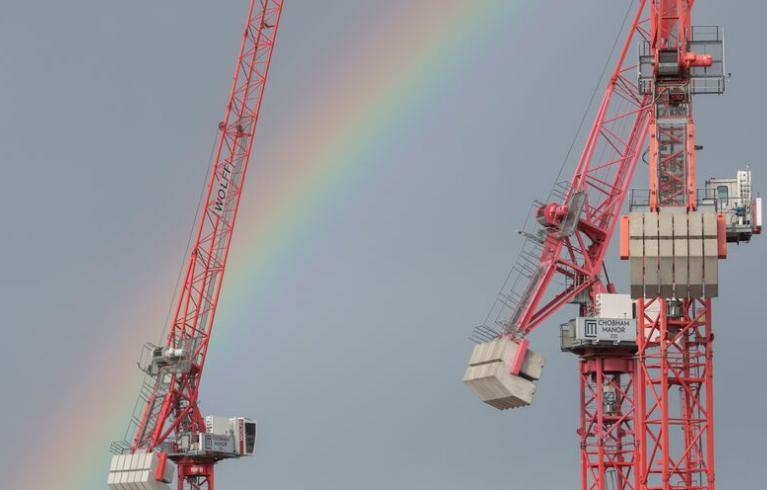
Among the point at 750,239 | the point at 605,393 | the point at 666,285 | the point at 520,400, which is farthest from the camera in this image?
the point at 605,393

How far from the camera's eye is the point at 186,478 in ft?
654

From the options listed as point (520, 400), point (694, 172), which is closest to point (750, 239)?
point (694, 172)

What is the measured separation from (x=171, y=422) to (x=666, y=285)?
325 feet

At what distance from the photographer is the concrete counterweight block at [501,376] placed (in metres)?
140

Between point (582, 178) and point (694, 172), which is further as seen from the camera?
point (582, 178)

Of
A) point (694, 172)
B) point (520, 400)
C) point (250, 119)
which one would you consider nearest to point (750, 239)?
point (694, 172)

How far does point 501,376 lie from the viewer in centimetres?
14075

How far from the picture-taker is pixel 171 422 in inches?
7795

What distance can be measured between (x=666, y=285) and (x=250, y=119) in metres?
97.1

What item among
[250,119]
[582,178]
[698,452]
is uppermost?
[250,119]

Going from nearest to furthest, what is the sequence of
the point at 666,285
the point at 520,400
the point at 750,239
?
the point at 666,285 < the point at 750,239 < the point at 520,400

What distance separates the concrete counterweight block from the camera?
140000 mm

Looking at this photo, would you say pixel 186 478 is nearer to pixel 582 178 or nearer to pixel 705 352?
pixel 582 178

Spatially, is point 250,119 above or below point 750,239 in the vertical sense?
above
